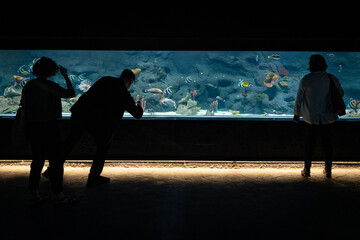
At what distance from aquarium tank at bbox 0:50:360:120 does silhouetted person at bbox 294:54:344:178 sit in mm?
919

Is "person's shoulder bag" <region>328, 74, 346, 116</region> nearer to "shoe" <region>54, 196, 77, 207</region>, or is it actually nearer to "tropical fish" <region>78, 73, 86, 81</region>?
"shoe" <region>54, 196, 77, 207</region>

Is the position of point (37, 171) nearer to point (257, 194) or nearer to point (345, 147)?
point (257, 194)

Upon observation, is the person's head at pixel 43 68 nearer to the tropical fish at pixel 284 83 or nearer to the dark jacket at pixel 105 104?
the dark jacket at pixel 105 104

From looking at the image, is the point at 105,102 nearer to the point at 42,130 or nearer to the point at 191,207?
the point at 42,130

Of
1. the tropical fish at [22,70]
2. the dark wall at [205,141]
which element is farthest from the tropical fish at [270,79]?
the tropical fish at [22,70]

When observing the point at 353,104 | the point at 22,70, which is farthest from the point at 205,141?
the point at 22,70

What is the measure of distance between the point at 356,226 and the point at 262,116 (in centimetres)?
267

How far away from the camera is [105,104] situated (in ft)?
11.4

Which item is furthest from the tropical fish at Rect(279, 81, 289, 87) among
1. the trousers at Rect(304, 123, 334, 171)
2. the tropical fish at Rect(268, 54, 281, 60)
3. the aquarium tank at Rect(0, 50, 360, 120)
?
the trousers at Rect(304, 123, 334, 171)

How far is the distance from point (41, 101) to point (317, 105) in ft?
12.0

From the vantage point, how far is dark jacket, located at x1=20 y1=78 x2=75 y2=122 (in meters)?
2.78

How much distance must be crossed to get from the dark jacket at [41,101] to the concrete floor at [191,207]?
97 centimetres

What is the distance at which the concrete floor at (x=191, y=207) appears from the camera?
7.45 feet
